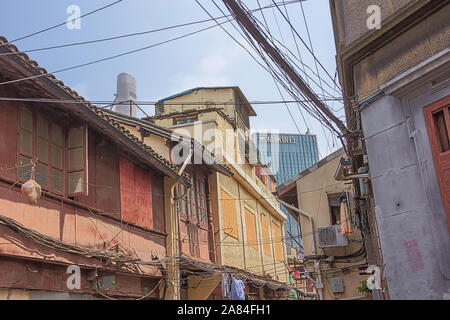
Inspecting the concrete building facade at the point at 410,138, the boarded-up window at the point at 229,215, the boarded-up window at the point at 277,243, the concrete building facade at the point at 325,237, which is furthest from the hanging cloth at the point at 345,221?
the boarded-up window at the point at 277,243

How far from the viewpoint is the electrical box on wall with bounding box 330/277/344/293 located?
19.1m

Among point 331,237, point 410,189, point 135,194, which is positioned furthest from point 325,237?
point 410,189

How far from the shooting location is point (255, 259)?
22109mm

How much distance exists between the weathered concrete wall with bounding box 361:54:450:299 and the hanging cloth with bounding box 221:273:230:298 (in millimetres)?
8050

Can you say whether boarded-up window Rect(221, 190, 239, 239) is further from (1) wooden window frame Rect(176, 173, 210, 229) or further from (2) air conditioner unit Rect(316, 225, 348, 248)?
(2) air conditioner unit Rect(316, 225, 348, 248)

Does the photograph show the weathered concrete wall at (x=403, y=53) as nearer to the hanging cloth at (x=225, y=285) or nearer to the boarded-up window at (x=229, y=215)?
the hanging cloth at (x=225, y=285)

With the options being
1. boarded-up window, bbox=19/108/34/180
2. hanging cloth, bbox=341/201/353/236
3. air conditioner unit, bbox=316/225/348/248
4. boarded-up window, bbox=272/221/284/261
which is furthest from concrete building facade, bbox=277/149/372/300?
boarded-up window, bbox=19/108/34/180

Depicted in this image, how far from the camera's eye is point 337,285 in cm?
1916

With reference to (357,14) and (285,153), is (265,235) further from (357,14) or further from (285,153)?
(285,153)

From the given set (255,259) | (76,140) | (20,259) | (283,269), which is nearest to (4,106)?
(76,140)

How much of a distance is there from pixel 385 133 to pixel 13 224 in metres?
6.42

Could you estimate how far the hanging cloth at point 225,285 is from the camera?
15.0m

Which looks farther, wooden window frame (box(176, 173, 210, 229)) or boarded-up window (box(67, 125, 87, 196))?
wooden window frame (box(176, 173, 210, 229))
